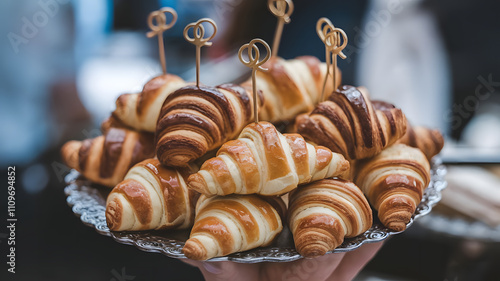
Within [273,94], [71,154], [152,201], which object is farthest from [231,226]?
[71,154]

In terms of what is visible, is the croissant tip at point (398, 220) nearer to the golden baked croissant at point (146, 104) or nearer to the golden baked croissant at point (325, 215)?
the golden baked croissant at point (325, 215)

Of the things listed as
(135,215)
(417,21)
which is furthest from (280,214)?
(417,21)

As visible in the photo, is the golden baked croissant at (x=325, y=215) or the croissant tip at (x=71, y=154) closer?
the golden baked croissant at (x=325, y=215)

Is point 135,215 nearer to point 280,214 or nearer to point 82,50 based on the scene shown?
point 280,214

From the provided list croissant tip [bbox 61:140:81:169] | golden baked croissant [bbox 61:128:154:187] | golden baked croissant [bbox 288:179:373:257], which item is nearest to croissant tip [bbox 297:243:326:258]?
golden baked croissant [bbox 288:179:373:257]

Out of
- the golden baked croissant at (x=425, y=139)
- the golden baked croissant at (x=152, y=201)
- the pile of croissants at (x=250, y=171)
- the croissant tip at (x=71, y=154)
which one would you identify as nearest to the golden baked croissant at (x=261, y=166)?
the pile of croissants at (x=250, y=171)

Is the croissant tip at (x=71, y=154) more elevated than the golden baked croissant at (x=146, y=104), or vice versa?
the golden baked croissant at (x=146, y=104)

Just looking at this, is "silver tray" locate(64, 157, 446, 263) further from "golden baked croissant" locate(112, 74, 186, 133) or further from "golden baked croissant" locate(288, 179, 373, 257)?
"golden baked croissant" locate(112, 74, 186, 133)
